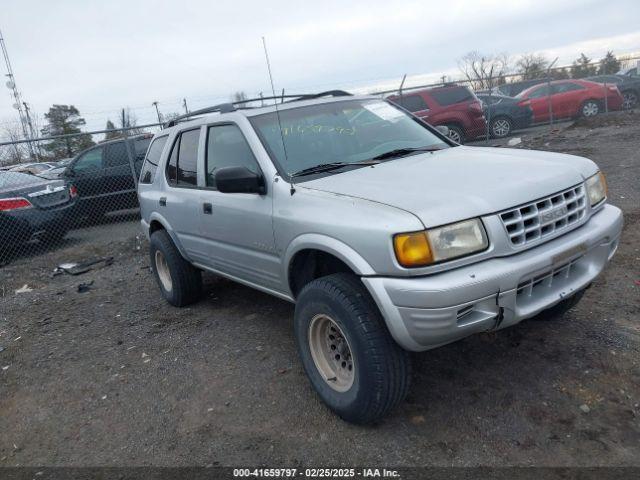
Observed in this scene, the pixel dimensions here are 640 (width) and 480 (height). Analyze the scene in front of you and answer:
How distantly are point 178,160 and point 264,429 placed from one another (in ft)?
8.58

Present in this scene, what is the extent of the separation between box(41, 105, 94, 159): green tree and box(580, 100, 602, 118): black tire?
1396cm

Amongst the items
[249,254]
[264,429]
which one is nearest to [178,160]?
[249,254]

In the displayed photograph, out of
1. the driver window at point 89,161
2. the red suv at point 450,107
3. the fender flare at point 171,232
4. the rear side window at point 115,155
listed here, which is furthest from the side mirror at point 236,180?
the red suv at point 450,107

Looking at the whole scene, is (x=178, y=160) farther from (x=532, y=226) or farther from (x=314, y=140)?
(x=532, y=226)

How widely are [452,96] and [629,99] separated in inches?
329

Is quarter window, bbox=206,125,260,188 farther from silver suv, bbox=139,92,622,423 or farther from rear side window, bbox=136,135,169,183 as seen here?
rear side window, bbox=136,135,169,183

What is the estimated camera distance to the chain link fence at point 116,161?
331 inches

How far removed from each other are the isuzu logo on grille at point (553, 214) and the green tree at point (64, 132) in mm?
8585

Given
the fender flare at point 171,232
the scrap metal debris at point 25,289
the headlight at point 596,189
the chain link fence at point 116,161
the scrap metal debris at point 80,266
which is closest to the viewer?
the headlight at point 596,189

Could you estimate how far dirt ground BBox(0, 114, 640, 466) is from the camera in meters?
2.79

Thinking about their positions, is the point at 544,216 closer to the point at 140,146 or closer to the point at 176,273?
the point at 176,273

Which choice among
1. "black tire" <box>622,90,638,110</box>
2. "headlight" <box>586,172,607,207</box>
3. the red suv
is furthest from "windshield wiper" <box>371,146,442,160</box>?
"black tire" <box>622,90,638,110</box>

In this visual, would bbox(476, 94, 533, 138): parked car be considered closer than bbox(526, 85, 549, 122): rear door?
Yes

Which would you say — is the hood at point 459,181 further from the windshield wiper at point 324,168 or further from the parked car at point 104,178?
the parked car at point 104,178
